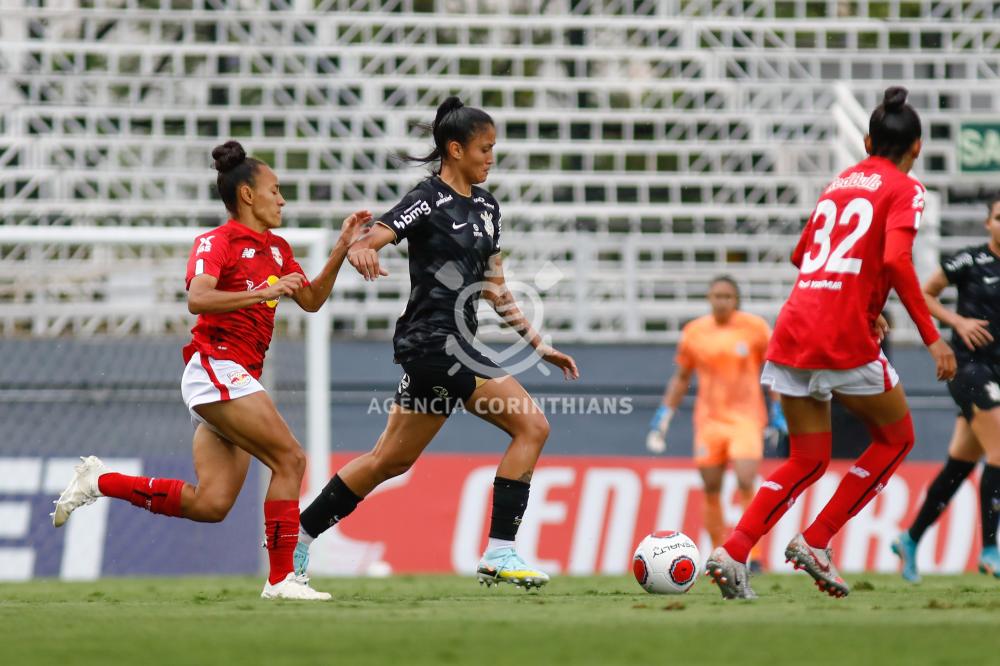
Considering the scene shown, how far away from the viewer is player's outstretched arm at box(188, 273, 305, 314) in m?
6.33

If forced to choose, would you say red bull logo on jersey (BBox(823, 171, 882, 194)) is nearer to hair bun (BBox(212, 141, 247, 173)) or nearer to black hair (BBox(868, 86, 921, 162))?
black hair (BBox(868, 86, 921, 162))

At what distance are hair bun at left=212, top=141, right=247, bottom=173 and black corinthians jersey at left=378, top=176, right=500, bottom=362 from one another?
76 centimetres

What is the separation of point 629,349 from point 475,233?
5819 millimetres

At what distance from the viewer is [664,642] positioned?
4.61 metres

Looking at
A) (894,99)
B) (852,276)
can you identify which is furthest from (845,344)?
(894,99)

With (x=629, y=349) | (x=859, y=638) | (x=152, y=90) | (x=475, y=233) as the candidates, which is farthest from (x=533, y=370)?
(x=859, y=638)

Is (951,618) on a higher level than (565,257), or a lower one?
lower

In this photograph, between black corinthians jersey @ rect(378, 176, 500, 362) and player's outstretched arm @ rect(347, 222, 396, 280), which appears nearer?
player's outstretched arm @ rect(347, 222, 396, 280)

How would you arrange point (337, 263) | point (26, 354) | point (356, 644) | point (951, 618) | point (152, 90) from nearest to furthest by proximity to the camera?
point (356, 644), point (951, 618), point (337, 263), point (26, 354), point (152, 90)

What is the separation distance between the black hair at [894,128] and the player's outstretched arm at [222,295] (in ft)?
8.83

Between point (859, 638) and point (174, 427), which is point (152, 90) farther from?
point (859, 638)

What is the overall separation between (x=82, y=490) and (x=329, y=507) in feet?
3.91

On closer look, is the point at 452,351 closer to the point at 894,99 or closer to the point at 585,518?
the point at 894,99

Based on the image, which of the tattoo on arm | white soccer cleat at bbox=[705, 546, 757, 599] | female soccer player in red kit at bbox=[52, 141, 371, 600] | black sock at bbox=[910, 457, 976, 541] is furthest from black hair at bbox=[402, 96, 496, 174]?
black sock at bbox=[910, 457, 976, 541]
